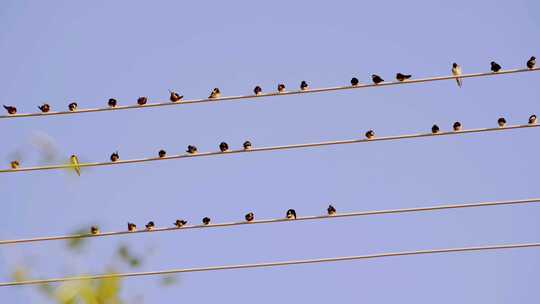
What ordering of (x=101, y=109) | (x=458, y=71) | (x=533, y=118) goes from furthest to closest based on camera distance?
(x=533, y=118) → (x=458, y=71) → (x=101, y=109)

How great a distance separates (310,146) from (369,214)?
4.40 ft

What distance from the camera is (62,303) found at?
10.0 m

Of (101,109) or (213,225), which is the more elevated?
(101,109)

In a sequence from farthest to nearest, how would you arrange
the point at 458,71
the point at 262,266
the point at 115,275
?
1. the point at 458,71
2. the point at 262,266
3. the point at 115,275

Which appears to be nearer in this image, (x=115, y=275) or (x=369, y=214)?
(x=115, y=275)

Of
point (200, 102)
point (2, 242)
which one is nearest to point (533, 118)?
point (200, 102)

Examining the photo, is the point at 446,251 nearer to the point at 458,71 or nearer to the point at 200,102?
the point at 200,102

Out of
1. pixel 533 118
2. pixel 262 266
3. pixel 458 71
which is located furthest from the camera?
pixel 533 118

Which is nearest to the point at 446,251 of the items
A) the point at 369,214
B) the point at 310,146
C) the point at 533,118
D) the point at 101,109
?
the point at 369,214

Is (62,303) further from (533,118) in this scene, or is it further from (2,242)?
(533,118)

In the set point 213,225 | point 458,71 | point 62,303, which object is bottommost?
point 62,303

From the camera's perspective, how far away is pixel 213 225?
43.2ft

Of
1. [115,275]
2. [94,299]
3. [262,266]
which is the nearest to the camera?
[94,299]

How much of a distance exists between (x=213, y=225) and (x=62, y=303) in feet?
11.4
